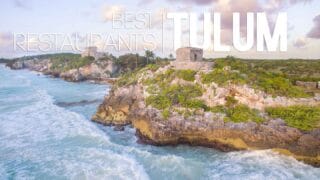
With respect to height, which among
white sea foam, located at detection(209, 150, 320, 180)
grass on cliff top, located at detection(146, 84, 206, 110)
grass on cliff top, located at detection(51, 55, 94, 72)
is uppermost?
grass on cliff top, located at detection(51, 55, 94, 72)

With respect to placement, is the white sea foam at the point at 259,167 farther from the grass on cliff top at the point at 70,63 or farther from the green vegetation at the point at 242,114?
the grass on cliff top at the point at 70,63

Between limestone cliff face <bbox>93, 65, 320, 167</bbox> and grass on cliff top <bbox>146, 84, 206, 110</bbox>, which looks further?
grass on cliff top <bbox>146, 84, 206, 110</bbox>

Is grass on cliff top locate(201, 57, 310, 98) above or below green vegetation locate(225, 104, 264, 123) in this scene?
above

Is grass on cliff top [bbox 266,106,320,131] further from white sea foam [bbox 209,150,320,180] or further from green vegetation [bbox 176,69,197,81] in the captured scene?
green vegetation [bbox 176,69,197,81]

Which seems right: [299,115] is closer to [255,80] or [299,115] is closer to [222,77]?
[255,80]

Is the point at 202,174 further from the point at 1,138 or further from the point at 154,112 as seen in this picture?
the point at 1,138

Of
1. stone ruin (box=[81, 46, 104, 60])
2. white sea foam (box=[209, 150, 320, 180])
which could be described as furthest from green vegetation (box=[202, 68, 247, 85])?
stone ruin (box=[81, 46, 104, 60])

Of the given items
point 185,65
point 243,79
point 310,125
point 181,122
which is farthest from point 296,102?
point 185,65
